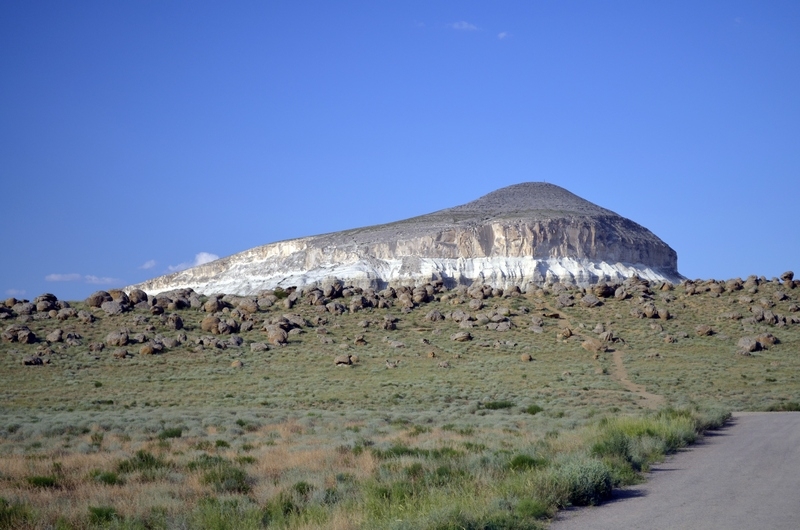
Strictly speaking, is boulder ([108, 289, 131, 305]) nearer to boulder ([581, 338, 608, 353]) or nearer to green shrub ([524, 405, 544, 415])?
boulder ([581, 338, 608, 353])

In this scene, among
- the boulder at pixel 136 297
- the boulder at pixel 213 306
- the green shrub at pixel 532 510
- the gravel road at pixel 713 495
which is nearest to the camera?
the gravel road at pixel 713 495

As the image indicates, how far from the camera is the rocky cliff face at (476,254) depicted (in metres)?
77.8

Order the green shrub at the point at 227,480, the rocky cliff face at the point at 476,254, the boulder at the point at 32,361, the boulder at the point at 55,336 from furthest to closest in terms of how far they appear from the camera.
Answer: the rocky cliff face at the point at 476,254, the boulder at the point at 55,336, the boulder at the point at 32,361, the green shrub at the point at 227,480

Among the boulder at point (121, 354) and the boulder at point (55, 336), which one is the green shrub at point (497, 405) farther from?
the boulder at point (55, 336)

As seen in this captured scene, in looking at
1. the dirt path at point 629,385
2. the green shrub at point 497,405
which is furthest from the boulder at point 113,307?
the dirt path at point 629,385

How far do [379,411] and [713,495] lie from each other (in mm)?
18302

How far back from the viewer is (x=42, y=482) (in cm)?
1190

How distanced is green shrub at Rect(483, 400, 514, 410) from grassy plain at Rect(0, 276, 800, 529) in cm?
18

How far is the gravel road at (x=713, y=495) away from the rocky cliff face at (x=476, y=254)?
61476 mm

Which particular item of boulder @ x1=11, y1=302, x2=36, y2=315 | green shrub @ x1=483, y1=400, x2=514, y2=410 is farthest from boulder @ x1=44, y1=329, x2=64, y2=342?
green shrub @ x1=483, y1=400, x2=514, y2=410

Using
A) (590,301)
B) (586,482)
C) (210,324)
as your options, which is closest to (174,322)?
(210,324)

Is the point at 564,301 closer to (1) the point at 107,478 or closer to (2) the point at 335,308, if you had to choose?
(2) the point at 335,308

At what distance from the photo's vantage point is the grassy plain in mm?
9836

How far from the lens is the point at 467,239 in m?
81.8
